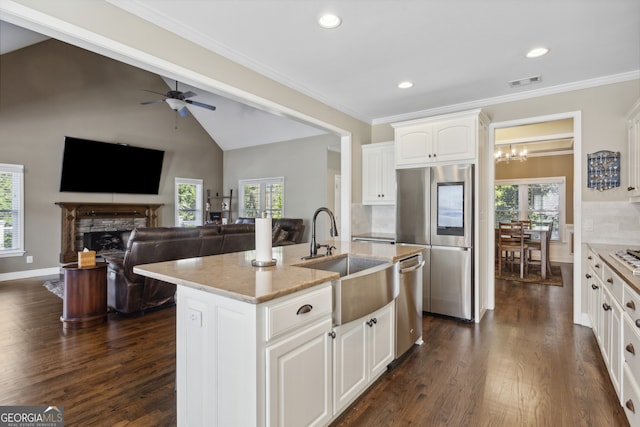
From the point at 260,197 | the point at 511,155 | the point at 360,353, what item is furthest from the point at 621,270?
the point at 260,197

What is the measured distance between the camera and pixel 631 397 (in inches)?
67.7

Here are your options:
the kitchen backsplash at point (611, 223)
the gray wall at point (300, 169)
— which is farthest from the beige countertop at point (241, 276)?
the gray wall at point (300, 169)

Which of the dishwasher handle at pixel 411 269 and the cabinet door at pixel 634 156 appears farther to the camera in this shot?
the cabinet door at pixel 634 156

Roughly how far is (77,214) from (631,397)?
8.22 metres

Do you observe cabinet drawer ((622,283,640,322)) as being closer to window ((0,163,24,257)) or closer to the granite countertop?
the granite countertop

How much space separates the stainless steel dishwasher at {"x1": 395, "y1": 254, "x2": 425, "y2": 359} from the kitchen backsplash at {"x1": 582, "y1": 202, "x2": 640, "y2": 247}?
2061mm

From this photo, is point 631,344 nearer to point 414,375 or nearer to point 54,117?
point 414,375

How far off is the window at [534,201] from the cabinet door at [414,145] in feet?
17.7

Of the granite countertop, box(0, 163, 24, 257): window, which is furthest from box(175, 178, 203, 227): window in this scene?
the granite countertop

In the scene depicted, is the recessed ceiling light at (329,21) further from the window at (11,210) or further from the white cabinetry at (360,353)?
the window at (11,210)

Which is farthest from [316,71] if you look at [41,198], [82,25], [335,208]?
[41,198]

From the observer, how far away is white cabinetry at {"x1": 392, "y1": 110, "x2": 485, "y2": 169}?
372 centimetres

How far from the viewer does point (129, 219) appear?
7.55 metres

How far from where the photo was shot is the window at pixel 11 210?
582cm
